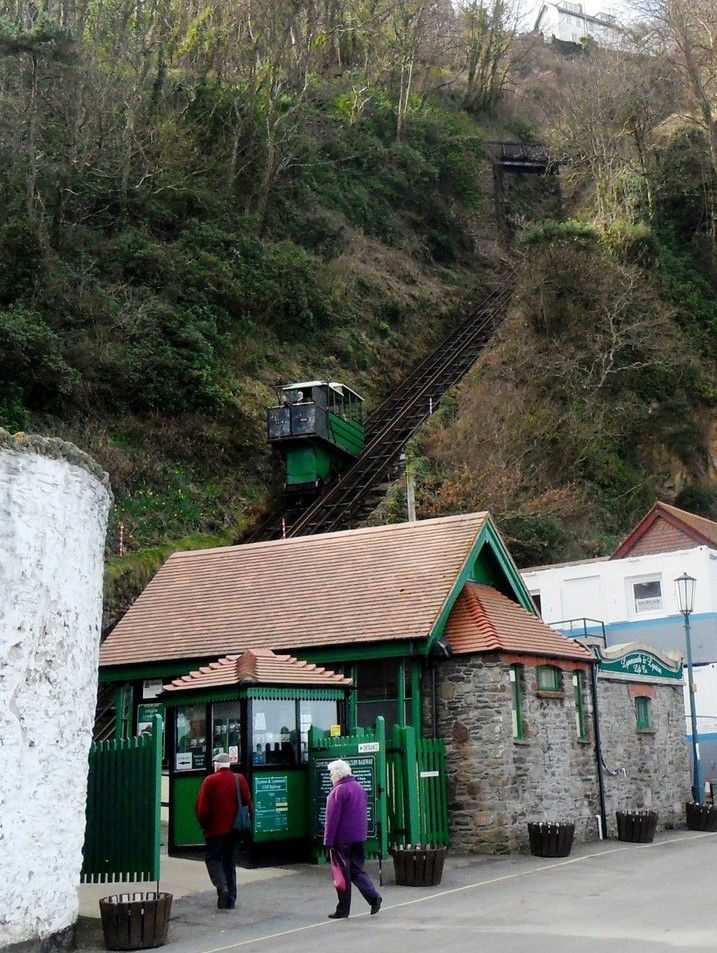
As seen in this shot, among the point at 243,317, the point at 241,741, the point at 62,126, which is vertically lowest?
the point at 241,741

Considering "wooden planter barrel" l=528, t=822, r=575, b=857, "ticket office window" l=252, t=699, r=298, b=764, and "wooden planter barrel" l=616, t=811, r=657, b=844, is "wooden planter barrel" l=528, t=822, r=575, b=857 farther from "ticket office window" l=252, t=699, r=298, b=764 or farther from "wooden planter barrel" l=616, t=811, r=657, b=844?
"ticket office window" l=252, t=699, r=298, b=764

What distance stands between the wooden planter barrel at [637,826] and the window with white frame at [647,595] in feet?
48.1

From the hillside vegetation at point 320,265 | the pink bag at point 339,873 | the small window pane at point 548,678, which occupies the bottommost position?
the pink bag at point 339,873

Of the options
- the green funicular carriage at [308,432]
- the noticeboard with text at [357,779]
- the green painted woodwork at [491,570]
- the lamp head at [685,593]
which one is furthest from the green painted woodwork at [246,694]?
the green funicular carriage at [308,432]

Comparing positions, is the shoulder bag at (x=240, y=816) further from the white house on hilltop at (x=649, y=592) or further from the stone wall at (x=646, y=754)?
the white house on hilltop at (x=649, y=592)

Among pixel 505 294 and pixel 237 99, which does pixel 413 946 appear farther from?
pixel 505 294

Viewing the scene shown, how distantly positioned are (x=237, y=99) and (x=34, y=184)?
11043 mm

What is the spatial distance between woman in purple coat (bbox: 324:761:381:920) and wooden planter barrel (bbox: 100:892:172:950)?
173cm

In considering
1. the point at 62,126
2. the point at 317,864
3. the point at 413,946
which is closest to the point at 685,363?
the point at 62,126

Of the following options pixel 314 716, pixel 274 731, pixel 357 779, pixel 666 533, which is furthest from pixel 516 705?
pixel 666 533

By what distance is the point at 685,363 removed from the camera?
149 feet

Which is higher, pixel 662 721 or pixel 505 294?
pixel 505 294

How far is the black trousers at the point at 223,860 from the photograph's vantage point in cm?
1159

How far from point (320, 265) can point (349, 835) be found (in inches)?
1401
